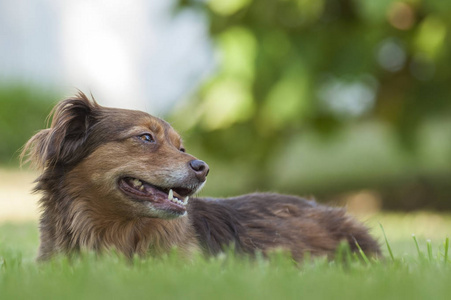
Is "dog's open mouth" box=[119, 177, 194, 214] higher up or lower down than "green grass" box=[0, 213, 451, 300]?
higher up

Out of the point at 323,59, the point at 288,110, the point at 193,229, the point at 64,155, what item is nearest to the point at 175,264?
the point at 193,229

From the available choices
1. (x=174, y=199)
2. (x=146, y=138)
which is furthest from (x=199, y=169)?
(x=146, y=138)

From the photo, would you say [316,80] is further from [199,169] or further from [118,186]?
[118,186]

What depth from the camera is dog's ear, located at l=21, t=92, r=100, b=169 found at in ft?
13.6

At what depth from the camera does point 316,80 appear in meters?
11.3

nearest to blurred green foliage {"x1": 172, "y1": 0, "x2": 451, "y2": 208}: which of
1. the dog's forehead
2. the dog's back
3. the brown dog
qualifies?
the dog's back

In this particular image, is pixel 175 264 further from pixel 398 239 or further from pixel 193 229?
pixel 398 239

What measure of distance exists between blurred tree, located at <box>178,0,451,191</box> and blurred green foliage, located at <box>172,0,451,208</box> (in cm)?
2

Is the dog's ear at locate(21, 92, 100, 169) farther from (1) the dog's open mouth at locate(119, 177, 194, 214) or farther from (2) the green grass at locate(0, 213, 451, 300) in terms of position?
(2) the green grass at locate(0, 213, 451, 300)

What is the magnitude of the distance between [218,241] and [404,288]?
5.84ft

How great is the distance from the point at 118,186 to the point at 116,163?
142 mm

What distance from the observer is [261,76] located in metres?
11.1

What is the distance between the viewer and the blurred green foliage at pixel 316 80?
1111 cm

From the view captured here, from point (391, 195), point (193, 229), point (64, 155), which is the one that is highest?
point (64, 155)
